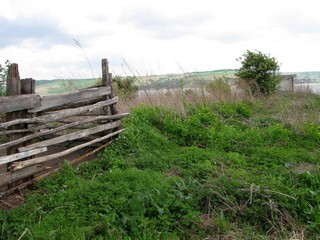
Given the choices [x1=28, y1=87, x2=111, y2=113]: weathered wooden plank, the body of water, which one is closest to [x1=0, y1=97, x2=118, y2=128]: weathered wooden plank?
[x1=28, y1=87, x2=111, y2=113]: weathered wooden plank

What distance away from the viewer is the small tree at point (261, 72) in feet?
38.0

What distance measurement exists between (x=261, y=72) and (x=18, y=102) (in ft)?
31.3

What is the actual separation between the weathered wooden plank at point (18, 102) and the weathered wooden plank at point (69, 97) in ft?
0.32

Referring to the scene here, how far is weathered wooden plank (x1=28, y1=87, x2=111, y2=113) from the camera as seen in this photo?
14.4 feet

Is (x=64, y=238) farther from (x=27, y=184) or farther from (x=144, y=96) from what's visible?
(x=144, y=96)

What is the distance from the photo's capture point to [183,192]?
3.83m

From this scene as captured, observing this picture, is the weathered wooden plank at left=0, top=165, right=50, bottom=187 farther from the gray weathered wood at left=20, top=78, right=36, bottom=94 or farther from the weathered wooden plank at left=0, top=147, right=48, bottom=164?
the gray weathered wood at left=20, top=78, right=36, bottom=94

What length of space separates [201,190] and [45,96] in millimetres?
2424

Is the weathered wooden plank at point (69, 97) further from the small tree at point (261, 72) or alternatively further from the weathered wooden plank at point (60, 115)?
the small tree at point (261, 72)

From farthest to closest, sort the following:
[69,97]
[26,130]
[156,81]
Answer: [156,81]
[69,97]
[26,130]

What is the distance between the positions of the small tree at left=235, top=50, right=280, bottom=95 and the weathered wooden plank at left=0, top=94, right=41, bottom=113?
8.78 meters

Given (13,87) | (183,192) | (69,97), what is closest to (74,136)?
(69,97)

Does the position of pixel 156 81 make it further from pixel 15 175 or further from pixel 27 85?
pixel 15 175

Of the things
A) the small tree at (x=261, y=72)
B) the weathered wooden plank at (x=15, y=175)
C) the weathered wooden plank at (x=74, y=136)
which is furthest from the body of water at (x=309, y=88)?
the weathered wooden plank at (x=15, y=175)
